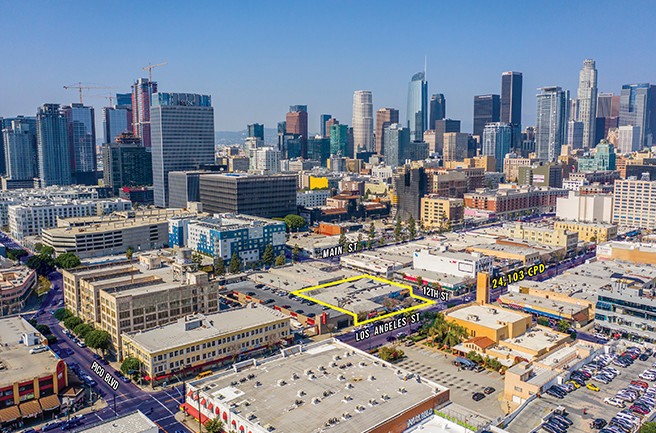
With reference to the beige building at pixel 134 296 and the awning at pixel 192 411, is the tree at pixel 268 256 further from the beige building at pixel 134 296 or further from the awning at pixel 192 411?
the awning at pixel 192 411

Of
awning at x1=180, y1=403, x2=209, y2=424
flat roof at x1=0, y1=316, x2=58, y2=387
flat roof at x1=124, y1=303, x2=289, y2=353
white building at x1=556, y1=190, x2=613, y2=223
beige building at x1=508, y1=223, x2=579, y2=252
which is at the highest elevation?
white building at x1=556, y1=190, x2=613, y2=223

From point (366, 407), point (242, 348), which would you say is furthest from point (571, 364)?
point (242, 348)

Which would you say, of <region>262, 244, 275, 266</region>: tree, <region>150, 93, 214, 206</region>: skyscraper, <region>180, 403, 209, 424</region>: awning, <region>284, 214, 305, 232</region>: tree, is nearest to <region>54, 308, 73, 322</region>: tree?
<region>180, 403, 209, 424</region>: awning

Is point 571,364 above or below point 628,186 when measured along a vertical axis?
below

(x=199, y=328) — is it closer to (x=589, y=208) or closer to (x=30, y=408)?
(x=30, y=408)

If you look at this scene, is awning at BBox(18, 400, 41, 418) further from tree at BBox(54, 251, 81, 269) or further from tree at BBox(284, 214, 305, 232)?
tree at BBox(284, 214, 305, 232)

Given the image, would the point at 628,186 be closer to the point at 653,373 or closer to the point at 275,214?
the point at 275,214

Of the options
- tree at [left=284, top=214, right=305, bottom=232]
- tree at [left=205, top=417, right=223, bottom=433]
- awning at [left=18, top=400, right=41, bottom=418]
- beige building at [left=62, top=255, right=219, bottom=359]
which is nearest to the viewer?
tree at [left=205, top=417, right=223, bottom=433]
